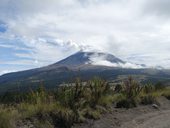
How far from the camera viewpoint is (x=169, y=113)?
736 inches

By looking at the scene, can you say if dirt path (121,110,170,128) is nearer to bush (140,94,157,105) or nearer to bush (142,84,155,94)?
bush (140,94,157,105)

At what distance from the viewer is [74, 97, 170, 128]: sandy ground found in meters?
14.6

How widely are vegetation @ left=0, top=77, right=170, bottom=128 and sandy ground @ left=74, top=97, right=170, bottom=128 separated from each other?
43cm

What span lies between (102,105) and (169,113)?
366 cm

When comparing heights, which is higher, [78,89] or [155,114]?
[78,89]

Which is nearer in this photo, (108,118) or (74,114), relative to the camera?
(74,114)

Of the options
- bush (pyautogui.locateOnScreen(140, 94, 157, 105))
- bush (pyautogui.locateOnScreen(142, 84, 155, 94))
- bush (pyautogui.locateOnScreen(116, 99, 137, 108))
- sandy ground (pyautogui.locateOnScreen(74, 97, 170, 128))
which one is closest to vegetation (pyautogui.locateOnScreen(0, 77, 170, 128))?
bush (pyautogui.locateOnScreen(116, 99, 137, 108))

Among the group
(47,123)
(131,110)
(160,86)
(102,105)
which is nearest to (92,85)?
(102,105)

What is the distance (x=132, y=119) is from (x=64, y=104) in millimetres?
3333

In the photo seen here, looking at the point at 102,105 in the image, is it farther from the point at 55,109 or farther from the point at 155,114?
the point at 55,109

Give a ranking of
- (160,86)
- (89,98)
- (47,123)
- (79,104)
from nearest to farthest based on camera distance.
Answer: (47,123)
(79,104)
(89,98)
(160,86)

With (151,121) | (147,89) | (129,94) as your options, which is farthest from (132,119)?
(147,89)

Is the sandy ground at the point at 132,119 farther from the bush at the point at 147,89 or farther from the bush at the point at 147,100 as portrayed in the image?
the bush at the point at 147,89

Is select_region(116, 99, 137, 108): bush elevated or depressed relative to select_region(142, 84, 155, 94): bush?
depressed
